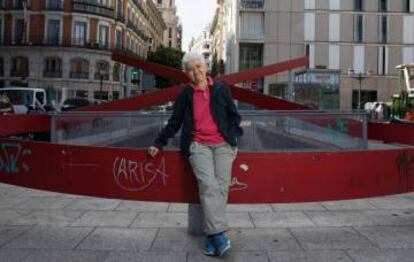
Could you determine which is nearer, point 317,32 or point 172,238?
point 172,238

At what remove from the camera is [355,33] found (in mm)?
60250

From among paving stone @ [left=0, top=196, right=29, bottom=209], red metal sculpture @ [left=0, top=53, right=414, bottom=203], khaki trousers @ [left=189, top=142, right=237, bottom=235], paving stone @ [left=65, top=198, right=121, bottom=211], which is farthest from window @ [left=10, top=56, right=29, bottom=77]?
khaki trousers @ [left=189, top=142, right=237, bottom=235]

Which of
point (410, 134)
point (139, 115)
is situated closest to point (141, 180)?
point (410, 134)

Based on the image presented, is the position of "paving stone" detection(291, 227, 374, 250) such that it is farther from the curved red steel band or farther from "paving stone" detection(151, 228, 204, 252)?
"paving stone" detection(151, 228, 204, 252)

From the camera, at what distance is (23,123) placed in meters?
9.51

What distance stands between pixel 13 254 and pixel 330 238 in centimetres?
308

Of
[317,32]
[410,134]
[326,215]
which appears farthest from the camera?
[317,32]

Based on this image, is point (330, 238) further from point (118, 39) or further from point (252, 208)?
point (118, 39)

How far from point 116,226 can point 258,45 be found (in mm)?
54613

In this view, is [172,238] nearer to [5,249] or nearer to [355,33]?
[5,249]

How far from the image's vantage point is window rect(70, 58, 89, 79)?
64.3 m

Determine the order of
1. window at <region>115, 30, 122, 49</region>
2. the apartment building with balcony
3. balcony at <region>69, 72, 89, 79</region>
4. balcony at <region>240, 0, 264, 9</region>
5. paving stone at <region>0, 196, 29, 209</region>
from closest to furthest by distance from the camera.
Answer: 1. paving stone at <region>0, 196, 29, 209</region>
2. balcony at <region>240, 0, 264, 9</region>
3. the apartment building with balcony
4. balcony at <region>69, 72, 89, 79</region>
5. window at <region>115, 30, 122, 49</region>

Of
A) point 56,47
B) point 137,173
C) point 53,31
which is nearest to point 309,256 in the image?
point 137,173

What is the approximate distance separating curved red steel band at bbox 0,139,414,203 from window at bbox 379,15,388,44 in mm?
57497
